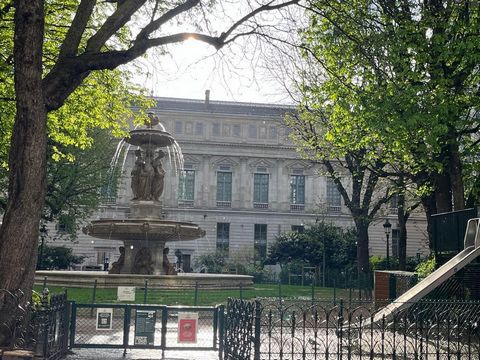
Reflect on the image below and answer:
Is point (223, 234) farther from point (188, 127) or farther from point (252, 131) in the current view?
point (188, 127)

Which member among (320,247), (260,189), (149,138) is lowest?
(320,247)

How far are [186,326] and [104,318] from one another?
1.85 metres

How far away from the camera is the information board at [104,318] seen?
1305 centimetres

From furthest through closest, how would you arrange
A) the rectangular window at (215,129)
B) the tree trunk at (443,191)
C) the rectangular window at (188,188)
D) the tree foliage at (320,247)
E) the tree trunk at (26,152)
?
the rectangular window at (215,129) → the rectangular window at (188,188) → the tree foliage at (320,247) → the tree trunk at (443,191) → the tree trunk at (26,152)

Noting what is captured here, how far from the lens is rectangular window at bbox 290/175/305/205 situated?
2616 inches

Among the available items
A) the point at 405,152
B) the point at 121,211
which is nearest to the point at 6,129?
the point at 405,152

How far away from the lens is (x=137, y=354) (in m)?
13.0

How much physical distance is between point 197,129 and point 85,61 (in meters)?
54.5

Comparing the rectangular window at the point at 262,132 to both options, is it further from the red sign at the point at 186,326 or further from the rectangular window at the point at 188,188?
the red sign at the point at 186,326

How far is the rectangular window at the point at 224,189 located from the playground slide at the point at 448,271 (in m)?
49.2

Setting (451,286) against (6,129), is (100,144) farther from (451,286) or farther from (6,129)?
(451,286)

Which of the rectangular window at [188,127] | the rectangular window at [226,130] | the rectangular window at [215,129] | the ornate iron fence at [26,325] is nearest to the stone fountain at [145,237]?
the ornate iron fence at [26,325]

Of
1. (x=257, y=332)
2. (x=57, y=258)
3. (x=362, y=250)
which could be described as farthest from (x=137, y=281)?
(x=57, y=258)

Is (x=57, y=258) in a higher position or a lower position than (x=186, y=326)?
higher
